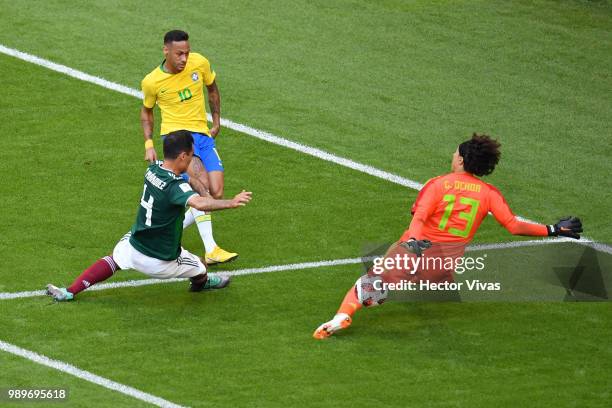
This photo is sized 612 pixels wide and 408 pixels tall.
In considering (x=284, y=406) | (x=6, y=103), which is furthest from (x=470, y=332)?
(x=6, y=103)

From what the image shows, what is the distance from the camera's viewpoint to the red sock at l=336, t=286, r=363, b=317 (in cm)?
1214

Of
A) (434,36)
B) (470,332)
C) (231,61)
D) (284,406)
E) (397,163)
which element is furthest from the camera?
(434,36)

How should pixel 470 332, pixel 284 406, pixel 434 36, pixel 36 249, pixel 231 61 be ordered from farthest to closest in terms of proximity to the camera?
pixel 434 36 → pixel 231 61 → pixel 36 249 → pixel 470 332 → pixel 284 406

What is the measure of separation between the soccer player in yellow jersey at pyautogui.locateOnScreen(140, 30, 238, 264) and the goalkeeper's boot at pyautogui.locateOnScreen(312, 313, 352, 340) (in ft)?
7.05

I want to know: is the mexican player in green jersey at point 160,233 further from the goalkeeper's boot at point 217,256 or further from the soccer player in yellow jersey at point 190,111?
the soccer player in yellow jersey at point 190,111

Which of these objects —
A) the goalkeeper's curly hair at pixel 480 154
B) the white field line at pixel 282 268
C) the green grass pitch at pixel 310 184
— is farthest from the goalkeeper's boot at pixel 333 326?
the white field line at pixel 282 268

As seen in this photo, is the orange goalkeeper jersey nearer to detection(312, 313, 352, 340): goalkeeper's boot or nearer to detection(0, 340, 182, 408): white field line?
detection(312, 313, 352, 340): goalkeeper's boot

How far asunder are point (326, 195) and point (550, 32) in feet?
22.1

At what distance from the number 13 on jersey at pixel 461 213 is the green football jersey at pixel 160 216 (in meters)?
2.21

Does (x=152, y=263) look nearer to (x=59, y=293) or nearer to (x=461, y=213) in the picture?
(x=59, y=293)

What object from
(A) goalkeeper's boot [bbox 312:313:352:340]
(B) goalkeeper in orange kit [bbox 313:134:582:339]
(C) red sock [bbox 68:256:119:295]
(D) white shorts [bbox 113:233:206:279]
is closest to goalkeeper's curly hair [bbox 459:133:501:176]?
(B) goalkeeper in orange kit [bbox 313:134:582:339]

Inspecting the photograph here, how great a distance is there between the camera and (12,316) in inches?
491

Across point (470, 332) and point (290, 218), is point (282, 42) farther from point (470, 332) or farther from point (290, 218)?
point (470, 332)

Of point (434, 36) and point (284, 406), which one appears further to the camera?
point (434, 36)
